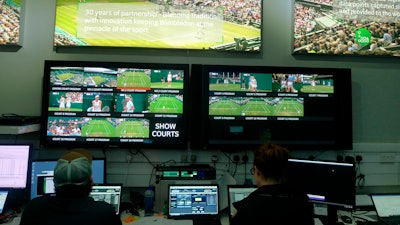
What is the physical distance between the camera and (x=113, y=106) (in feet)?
8.41

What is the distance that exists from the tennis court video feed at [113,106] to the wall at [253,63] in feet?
0.75

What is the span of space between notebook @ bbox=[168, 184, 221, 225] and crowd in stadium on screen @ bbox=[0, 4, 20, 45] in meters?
2.02

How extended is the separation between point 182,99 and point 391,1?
2.41 m

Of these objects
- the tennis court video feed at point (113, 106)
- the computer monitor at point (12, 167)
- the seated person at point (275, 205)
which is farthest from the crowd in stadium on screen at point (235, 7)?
the computer monitor at point (12, 167)

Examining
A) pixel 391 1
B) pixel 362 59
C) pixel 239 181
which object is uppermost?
pixel 391 1

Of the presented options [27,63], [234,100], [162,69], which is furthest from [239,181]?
[27,63]

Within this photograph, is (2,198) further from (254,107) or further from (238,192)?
(254,107)

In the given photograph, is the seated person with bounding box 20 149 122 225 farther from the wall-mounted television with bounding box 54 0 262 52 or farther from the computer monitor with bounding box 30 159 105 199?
the wall-mounted television with bounding box 54 0 262 52

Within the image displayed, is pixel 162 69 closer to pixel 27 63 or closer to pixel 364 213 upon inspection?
pixel 27 63

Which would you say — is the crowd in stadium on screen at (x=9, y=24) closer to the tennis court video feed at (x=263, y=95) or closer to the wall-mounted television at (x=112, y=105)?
the wall-mounted television at (x=112, y=105)

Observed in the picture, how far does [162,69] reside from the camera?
2607 millimetres

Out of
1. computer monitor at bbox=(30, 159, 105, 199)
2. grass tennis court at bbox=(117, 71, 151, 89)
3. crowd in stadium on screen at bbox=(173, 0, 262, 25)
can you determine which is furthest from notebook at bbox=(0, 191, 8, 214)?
crowd in stadium on screen at bbox=(173, 0, 262, 25)

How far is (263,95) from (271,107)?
0.14 meters

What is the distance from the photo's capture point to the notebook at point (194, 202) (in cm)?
227
